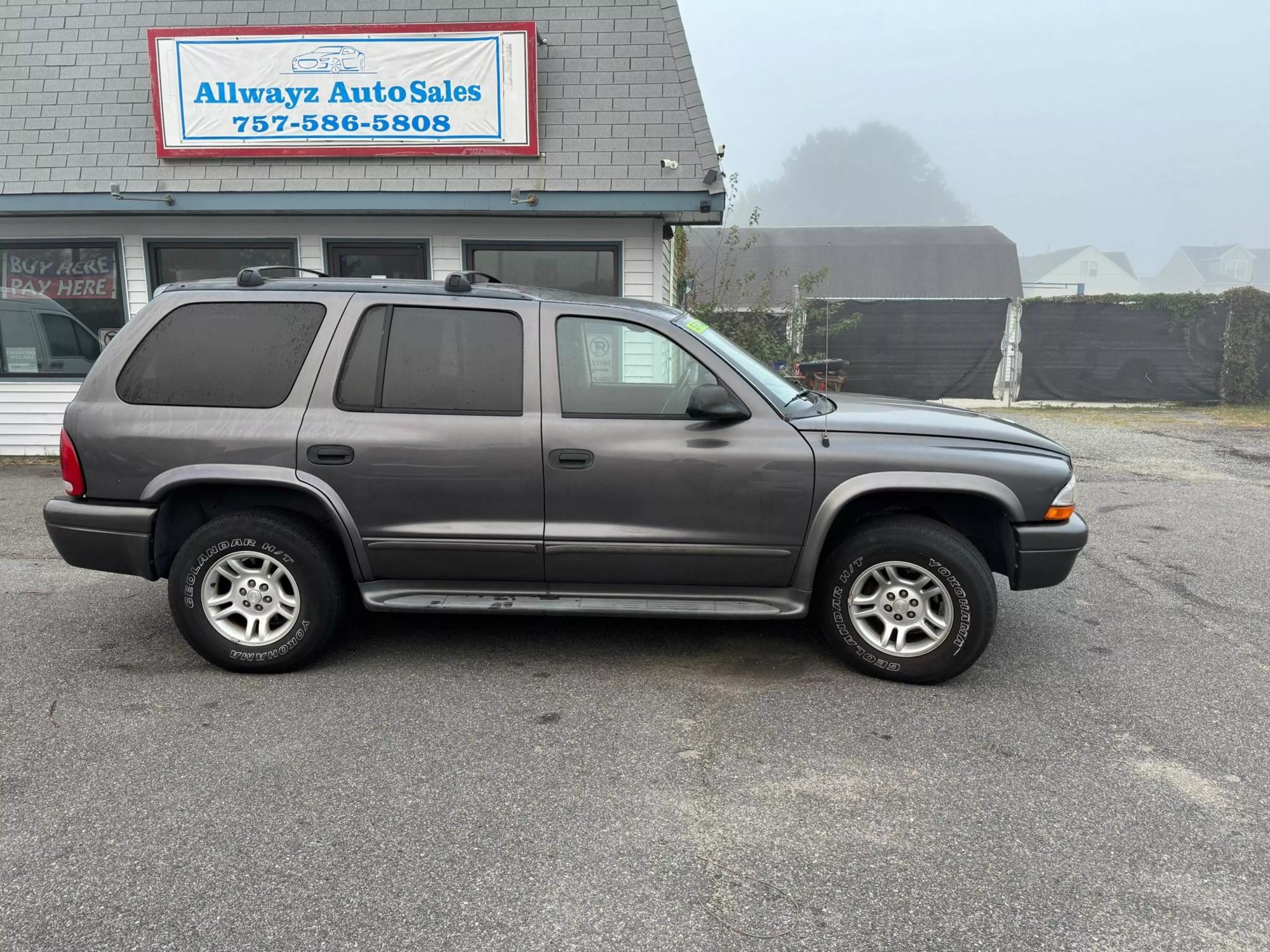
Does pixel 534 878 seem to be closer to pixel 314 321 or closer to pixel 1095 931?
pixel 1095 931

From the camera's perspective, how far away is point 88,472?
416cm

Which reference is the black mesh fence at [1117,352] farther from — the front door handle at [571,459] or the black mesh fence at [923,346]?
the front door handle at [571,459]

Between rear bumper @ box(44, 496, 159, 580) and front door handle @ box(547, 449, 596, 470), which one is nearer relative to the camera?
front door handle @ box(547, 449, 596, 470)

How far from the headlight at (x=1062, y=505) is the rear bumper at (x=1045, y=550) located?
0.03 metres

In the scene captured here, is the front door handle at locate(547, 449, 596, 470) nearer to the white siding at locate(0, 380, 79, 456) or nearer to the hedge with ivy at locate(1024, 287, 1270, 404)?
the white siding at locate(0, 380, 79, 456)

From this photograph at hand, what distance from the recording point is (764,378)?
4391 millimetres

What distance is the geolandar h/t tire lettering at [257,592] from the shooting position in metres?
4.09

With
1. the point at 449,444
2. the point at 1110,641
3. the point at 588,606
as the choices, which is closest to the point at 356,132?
the point at 449,444

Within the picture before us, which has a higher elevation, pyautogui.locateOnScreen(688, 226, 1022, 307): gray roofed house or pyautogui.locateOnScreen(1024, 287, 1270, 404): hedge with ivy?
pyautogui.locateOnScreen(688, 226, 1022, 307): gray roofed house

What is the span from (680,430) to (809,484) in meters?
0.63

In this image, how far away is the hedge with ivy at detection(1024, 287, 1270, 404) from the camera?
582 inches

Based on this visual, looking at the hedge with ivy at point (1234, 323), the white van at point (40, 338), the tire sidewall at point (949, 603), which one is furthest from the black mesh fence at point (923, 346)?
the tire sidewall at point (949, 603)

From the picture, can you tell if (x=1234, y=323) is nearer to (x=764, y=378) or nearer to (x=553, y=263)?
(x=553, y=263)

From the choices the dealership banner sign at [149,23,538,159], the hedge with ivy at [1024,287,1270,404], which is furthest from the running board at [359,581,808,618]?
the hedge with ivy at [1024,287,1270,404]
